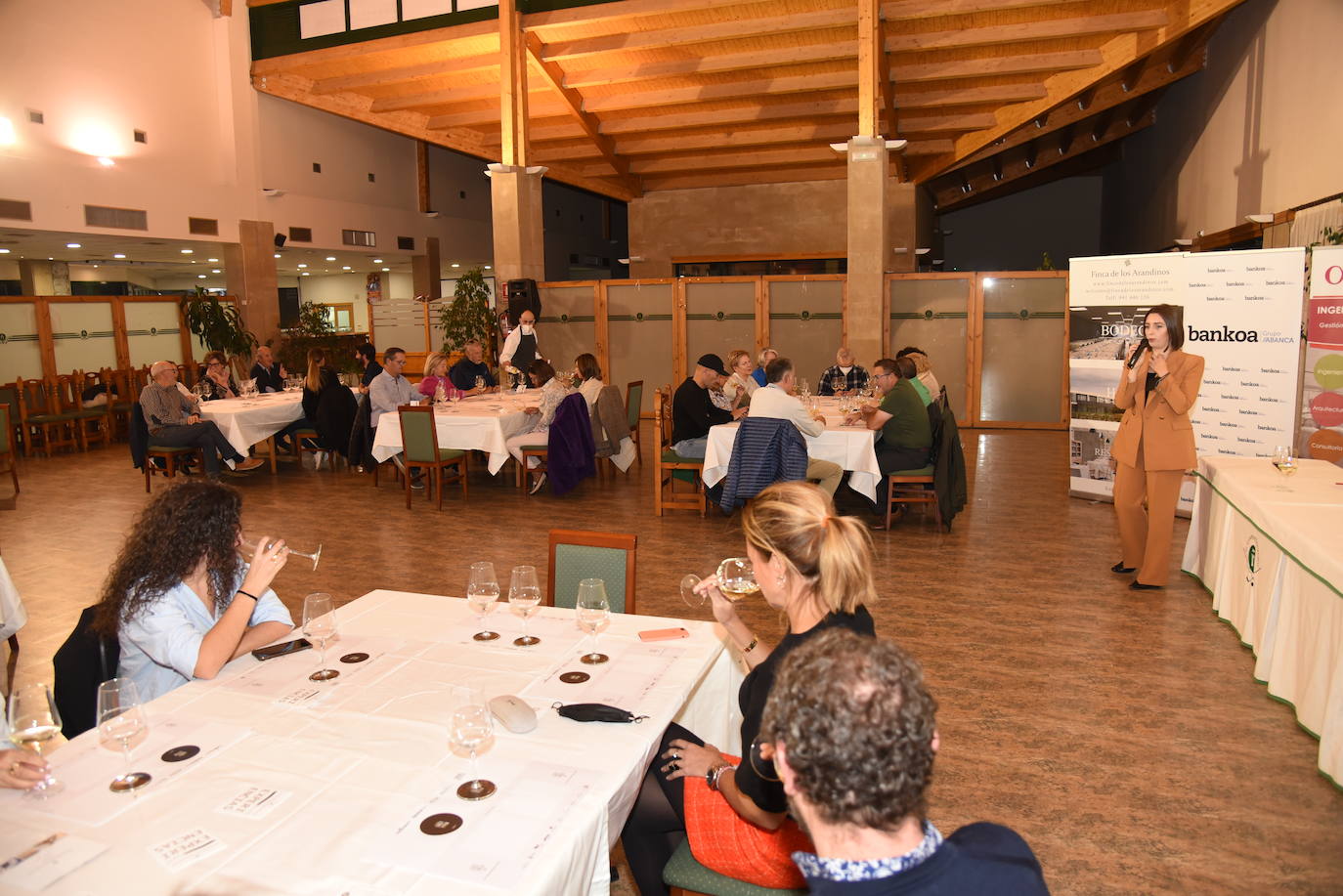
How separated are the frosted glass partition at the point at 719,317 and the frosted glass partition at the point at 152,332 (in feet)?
23.9

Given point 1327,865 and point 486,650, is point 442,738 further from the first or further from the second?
point 1327,865

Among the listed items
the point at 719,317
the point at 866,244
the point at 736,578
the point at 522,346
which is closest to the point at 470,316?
the point at 522,346

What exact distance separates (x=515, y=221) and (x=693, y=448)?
21.9 ft

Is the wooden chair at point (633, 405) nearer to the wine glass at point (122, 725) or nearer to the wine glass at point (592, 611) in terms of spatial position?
the wine glass at point (592, 611)

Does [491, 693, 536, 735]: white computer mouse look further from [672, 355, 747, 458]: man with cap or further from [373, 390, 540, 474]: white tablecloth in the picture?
[373, 390, 540, 474]: white tablecloth

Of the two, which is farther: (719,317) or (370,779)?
(719,317)

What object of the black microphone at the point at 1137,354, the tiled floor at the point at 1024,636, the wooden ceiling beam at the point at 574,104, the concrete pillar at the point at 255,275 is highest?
the wooden ceiling beam at the point at 574,104

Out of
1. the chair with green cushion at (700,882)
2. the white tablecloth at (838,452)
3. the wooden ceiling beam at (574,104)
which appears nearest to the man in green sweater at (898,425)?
the white tablecloth at (838,452)

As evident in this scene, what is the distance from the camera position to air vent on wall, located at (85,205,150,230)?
1153 centimetres

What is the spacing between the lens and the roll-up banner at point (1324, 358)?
18.6 feet

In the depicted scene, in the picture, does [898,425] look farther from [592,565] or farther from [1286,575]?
[592,565]

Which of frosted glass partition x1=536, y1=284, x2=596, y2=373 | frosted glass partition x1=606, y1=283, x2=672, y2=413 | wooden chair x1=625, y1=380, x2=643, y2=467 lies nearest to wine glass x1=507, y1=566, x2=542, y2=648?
wooden chair x1=625, y1=380, x2=643, y2=467

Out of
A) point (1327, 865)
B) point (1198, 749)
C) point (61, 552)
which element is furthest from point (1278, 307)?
point (61, 552)

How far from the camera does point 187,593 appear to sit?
7.84ft
